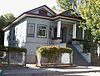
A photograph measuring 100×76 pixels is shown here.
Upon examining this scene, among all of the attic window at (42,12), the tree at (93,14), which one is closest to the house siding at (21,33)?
the attic window at (42,12)

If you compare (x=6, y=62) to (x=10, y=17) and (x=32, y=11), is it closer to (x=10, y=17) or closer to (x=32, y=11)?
(x=32, y=11)

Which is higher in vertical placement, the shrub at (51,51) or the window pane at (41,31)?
the window pane at (41,31)

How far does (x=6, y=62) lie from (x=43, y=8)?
41.5 feet

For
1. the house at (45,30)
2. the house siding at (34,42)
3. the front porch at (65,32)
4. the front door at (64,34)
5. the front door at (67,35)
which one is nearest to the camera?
the house siding at (34,42)

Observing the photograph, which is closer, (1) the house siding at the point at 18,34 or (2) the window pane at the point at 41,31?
(2) the window pane at the point at 41,31

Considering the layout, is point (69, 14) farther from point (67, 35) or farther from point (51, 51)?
point (51, 51)

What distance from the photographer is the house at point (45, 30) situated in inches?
1225

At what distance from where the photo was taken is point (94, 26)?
2964 centimetres

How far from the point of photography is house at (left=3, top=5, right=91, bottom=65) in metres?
31.1

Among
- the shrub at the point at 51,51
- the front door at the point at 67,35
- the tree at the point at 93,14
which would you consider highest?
the tree at the point at 93,14

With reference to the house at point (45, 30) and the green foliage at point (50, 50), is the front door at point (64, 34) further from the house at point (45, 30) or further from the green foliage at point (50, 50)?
the green foliage at point (50, 50)

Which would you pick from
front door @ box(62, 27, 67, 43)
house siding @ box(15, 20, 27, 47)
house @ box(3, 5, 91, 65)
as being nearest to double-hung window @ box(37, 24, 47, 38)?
house @ box(3, 5, 91, 65)

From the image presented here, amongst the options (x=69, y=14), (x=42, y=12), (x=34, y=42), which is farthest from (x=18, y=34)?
(x=69, y=14)

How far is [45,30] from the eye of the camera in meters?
32.8
